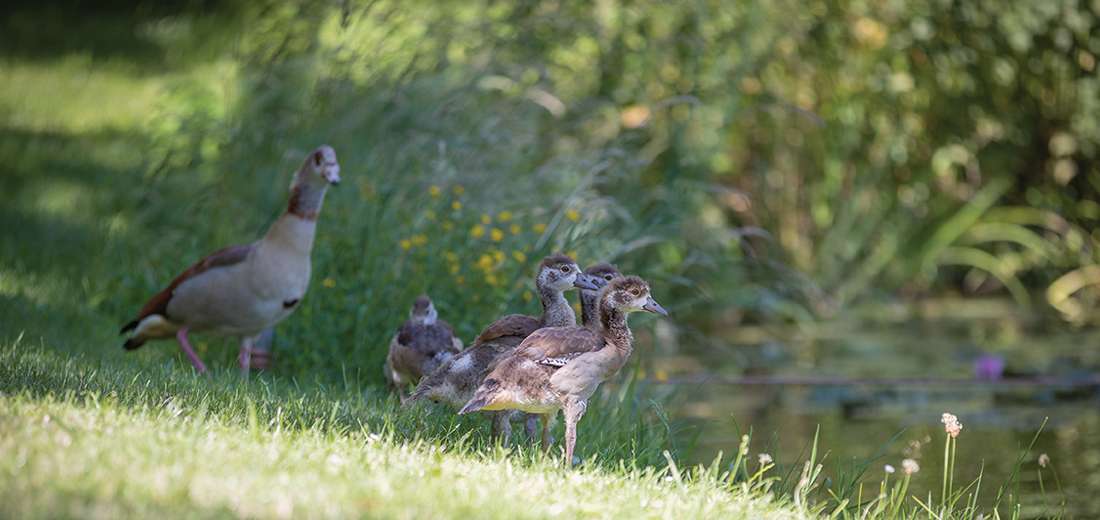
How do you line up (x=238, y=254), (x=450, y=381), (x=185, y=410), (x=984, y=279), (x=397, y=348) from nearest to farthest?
(x=185, y=410), (x=450, y=381), (x=397, y=348), (x=238, y=254), (x=984, y=279)

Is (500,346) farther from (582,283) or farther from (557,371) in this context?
(557,371)

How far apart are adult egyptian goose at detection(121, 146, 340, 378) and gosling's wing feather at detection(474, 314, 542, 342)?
133cm

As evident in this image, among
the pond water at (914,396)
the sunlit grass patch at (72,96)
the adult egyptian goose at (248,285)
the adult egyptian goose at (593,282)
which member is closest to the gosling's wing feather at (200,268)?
the adult egyptian goose at (248,285)

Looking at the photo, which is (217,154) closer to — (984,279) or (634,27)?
(634,27)

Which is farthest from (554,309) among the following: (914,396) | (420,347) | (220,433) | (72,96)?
(72,96)

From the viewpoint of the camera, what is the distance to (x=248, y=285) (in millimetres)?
5070

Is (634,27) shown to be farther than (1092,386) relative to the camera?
Yes

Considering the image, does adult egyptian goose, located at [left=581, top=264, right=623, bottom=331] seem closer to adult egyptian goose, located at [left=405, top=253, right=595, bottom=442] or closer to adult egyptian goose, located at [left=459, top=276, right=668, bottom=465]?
adult egyptian goose, located at [left=405, top=253, right=595, bottom=442]

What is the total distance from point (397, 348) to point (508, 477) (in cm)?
152

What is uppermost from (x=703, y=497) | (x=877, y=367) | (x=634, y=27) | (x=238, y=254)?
(x=634, y=27)

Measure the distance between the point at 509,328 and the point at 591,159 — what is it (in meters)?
2.89

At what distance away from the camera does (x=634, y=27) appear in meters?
8.88

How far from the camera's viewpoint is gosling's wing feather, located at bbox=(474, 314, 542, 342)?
4.22 metres

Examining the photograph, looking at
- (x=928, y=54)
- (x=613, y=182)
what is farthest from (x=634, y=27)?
(x=928, y=54)
